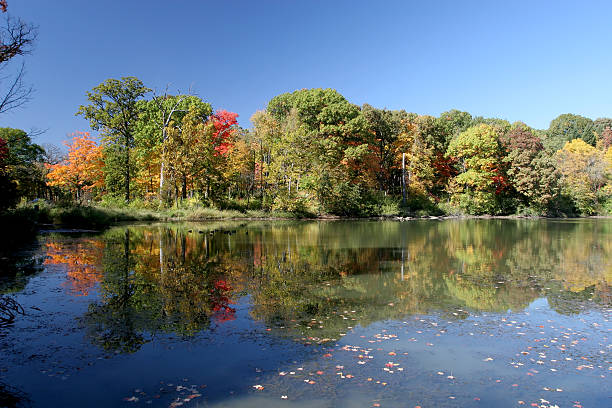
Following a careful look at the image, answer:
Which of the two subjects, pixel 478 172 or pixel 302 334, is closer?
pixel 302 334

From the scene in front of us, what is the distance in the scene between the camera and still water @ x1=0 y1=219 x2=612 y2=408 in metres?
4.46

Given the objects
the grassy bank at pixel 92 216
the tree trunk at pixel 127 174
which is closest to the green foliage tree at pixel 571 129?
the grassy bank at pixel 92 216

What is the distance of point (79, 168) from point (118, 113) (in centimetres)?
664

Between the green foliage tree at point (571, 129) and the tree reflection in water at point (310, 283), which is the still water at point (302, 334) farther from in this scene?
the green foliage tree at point (571, 129)

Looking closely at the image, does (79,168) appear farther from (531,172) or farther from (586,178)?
(586,178)

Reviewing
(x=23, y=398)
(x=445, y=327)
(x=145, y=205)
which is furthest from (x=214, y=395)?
(x=145, y=205)

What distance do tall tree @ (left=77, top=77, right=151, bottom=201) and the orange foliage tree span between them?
1.68m

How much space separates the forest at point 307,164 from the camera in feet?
122

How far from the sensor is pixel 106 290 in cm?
878

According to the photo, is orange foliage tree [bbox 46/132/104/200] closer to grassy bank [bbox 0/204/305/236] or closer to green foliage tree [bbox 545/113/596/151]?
grassy bank [bbox 0/204/305/236]

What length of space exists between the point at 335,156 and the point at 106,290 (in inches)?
1383

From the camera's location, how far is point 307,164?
4000 cm

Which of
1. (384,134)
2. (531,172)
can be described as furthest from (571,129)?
(384,134)

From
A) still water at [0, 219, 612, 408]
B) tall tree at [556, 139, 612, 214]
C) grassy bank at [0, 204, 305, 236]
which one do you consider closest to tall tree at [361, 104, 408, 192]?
grassy bank at [0, 204, 305, 236]
